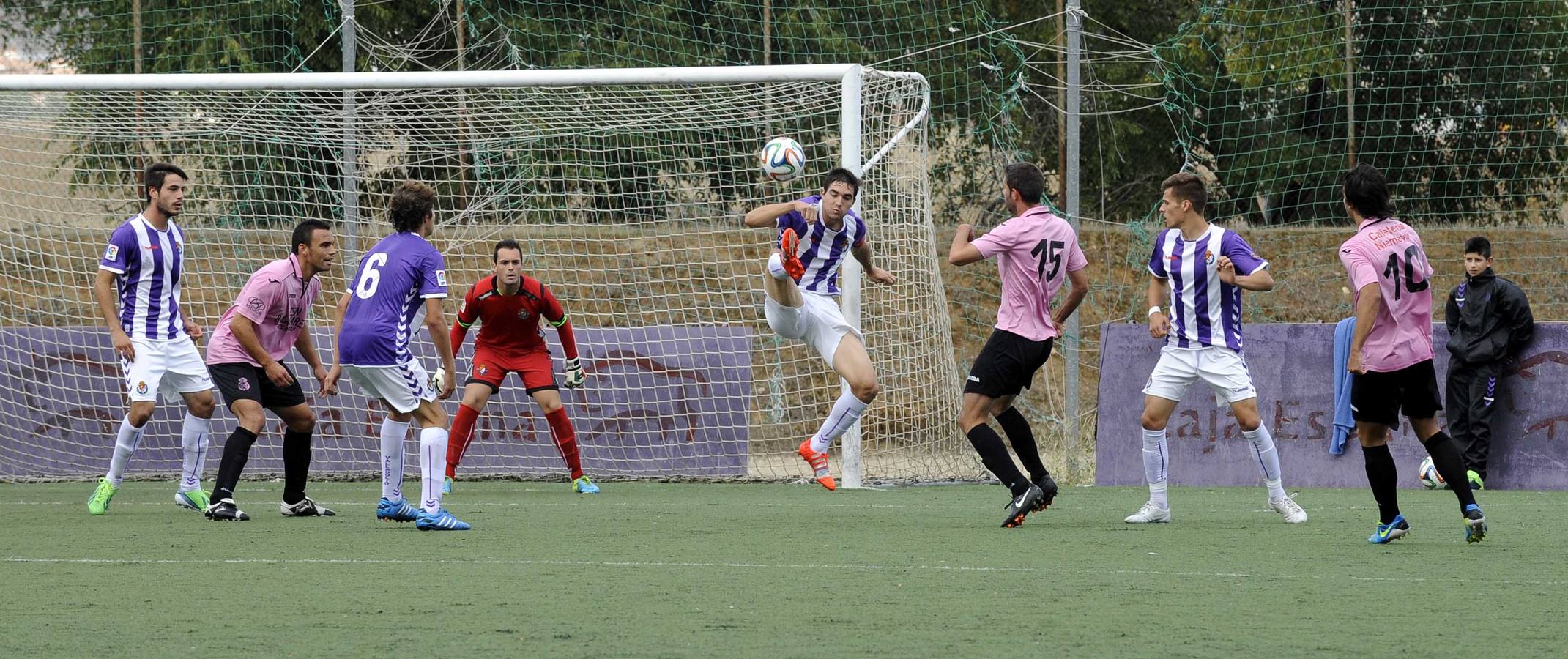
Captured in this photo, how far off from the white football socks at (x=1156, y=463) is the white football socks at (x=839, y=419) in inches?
81.4

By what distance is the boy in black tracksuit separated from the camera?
10.8 m

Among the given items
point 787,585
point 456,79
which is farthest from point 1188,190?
point 456,79

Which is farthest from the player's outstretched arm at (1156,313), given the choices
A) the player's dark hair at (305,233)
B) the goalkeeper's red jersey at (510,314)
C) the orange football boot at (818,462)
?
the player's dark hair at (305,233)

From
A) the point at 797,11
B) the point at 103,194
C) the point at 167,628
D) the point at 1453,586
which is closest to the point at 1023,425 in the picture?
the point at 1453,586

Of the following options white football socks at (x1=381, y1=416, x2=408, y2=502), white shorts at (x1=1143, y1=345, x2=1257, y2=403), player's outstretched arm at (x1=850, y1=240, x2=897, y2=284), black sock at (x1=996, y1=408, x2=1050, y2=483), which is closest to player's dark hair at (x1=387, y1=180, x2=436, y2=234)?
white football socks at (x1=381, y1=416, x2=408, y2=502)

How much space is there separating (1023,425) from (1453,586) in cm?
302

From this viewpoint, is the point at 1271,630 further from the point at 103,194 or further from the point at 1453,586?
the point at 103,194

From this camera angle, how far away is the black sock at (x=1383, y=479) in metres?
6.89

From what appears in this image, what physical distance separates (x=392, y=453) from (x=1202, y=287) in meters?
4.20

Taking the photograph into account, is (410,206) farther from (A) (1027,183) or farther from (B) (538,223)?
(B) (538,223)

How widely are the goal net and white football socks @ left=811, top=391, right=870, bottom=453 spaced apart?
1.45 meters

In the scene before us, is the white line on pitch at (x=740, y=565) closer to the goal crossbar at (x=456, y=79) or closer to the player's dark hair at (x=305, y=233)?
the player's dark hair at (x=305, y=233)

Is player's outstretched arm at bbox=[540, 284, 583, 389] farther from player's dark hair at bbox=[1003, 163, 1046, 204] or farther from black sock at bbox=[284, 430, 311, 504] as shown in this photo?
player's dark hair at bbox=[1003, 163, 1046, 204]

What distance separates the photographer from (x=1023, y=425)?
27.2 feet
